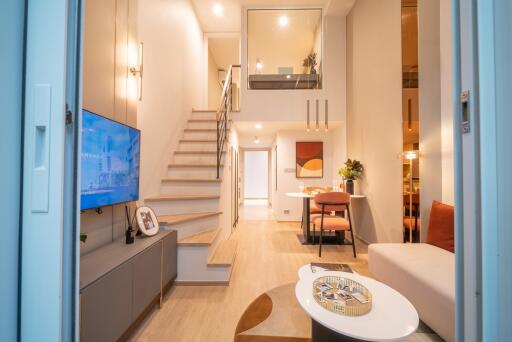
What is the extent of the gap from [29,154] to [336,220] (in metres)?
3.44

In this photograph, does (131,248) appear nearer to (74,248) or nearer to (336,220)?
(74,248)

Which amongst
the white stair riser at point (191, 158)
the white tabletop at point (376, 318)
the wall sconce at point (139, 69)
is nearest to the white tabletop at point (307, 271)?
the white tabletop at point (376, 318)

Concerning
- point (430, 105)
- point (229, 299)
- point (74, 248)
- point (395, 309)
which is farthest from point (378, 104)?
point (74, 248)

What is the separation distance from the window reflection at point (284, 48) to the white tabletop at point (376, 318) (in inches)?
178

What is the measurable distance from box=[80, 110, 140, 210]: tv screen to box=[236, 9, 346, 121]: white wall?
311 cm

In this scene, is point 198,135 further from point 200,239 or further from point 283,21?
point 283,21

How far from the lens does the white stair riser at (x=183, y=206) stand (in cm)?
277

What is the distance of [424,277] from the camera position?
62.6 inches

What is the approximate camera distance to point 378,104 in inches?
138

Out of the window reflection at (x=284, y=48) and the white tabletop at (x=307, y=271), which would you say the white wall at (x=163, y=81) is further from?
the white tabletop at (x=307, y=271)

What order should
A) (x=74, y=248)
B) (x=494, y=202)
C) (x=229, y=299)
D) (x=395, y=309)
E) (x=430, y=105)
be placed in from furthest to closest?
(x=430, y=105) < (x=229, y=299) < (x=395, y=309) < (x=74, y=248) < (x=494, y=202)

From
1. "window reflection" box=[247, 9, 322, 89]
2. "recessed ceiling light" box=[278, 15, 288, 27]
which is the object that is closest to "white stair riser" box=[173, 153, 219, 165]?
"window reflection" box=[247, 9, 322, 89]

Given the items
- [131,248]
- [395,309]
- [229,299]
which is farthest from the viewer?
[229,299]

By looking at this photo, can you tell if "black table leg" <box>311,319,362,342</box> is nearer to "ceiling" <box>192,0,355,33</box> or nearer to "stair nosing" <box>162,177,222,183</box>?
"stair nosing" <box>162,177,222,183</box>
